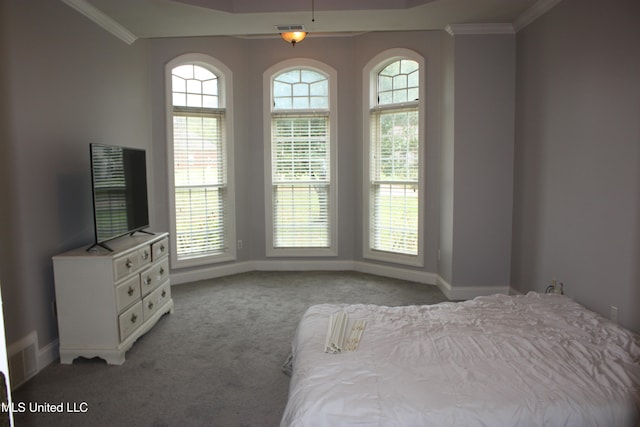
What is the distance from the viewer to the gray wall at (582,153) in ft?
9.25

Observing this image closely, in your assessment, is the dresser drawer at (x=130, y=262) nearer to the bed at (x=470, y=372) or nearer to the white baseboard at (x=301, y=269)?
the bed at (x=470, y=372)

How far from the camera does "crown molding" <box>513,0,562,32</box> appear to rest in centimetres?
367

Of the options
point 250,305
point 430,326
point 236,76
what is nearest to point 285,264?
point 250,305

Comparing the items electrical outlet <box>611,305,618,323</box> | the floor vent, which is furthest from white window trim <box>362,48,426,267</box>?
the floor vent

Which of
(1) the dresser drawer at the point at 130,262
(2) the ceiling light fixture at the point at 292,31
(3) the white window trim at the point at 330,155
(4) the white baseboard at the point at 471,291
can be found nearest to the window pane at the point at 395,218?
(3) the white window trim at the point at 330,155

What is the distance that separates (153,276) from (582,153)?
342 cm

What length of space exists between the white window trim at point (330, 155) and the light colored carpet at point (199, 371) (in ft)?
3.56

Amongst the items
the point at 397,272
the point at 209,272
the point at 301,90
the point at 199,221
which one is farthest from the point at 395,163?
the point at 209,272

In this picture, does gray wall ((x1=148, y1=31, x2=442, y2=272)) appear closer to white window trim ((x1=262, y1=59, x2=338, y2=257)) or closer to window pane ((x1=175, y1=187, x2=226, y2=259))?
white window trim ((x1=262, y1=59, x2=338, y2=257))

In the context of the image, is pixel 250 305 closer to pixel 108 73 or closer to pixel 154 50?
pixel 108 73

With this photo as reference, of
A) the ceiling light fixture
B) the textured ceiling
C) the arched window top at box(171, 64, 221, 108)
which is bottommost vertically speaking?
the arched window top at box(171, 64, 221, 108)

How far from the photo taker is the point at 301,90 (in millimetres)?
5820

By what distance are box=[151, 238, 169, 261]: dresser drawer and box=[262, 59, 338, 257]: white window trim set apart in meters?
1.97

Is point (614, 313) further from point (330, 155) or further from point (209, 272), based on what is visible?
point (209, 272)
